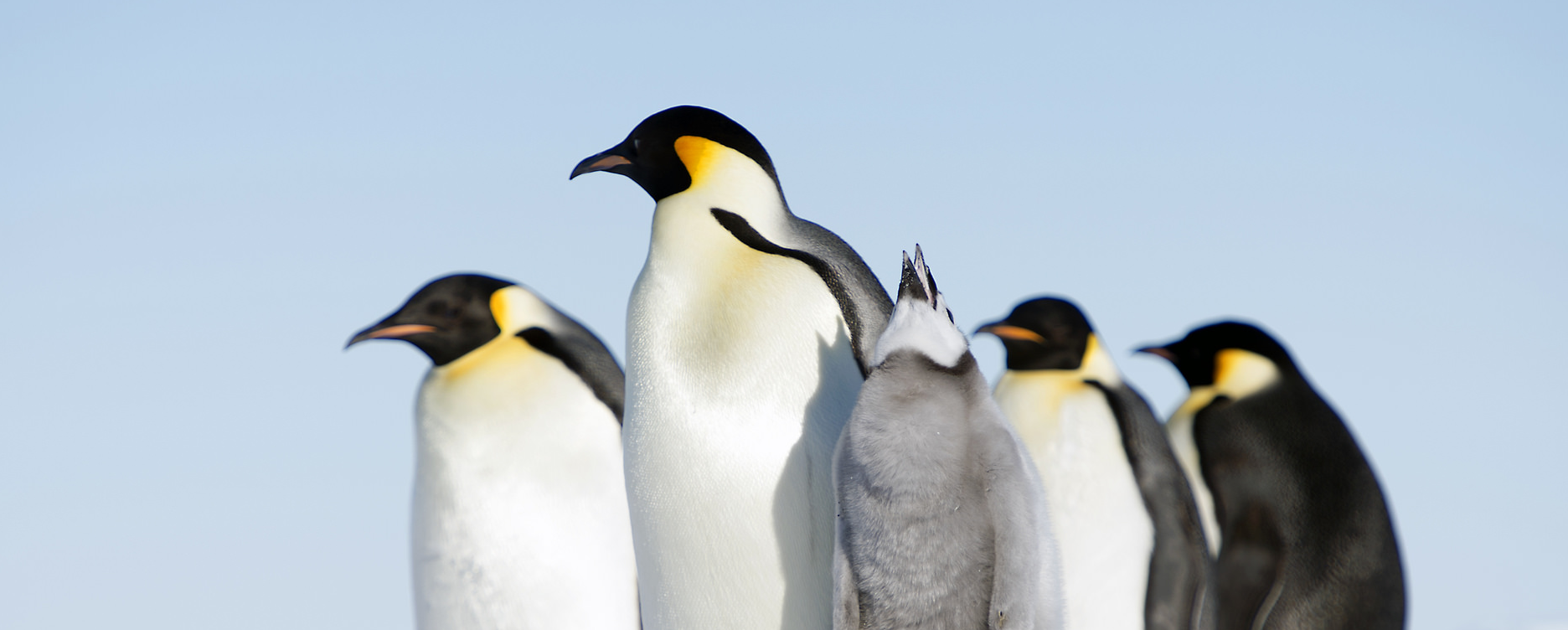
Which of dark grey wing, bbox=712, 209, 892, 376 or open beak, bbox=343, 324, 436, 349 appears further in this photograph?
open beak, bbox=343, 324, 436, 349

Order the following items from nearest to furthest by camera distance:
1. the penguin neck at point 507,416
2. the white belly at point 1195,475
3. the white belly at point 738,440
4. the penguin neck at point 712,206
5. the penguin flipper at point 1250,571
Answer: the white belly at point 738,440 → the penguin neck at point 712,206 → the penguin neck at point 507,416 → the penguin flipper at point 1250,571 → the white belly at point 1195,475

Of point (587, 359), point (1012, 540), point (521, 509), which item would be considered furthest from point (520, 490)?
point (1012, 540)

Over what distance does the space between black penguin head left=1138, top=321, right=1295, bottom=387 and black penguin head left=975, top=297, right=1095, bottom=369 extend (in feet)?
2.79

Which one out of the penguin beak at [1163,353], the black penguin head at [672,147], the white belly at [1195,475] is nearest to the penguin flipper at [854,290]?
the black penguin head at [672,147]

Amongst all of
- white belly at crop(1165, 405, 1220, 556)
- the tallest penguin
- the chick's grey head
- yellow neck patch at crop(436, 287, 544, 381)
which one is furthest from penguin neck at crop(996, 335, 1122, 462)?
the chick's grey head

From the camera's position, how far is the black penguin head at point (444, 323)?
15.8 feet

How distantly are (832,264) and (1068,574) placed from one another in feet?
8.05

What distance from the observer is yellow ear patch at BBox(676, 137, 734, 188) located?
2939 millimetres

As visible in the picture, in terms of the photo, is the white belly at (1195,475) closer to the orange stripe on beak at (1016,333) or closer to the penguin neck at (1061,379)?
the penguin neck at (1061,379)

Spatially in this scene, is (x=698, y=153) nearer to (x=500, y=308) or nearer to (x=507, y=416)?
(x=507, y=416)

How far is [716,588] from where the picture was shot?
267cm

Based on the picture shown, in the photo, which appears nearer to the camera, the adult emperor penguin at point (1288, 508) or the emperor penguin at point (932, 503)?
the emperor penguin at point (932, 503)

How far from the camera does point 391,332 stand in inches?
A: 191

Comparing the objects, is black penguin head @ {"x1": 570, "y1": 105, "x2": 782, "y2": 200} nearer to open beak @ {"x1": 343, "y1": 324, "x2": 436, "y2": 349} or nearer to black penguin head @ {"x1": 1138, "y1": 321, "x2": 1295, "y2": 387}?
open beak @ {"x1": 343, "y1": 324, "x2": 436, "y2": 349}
